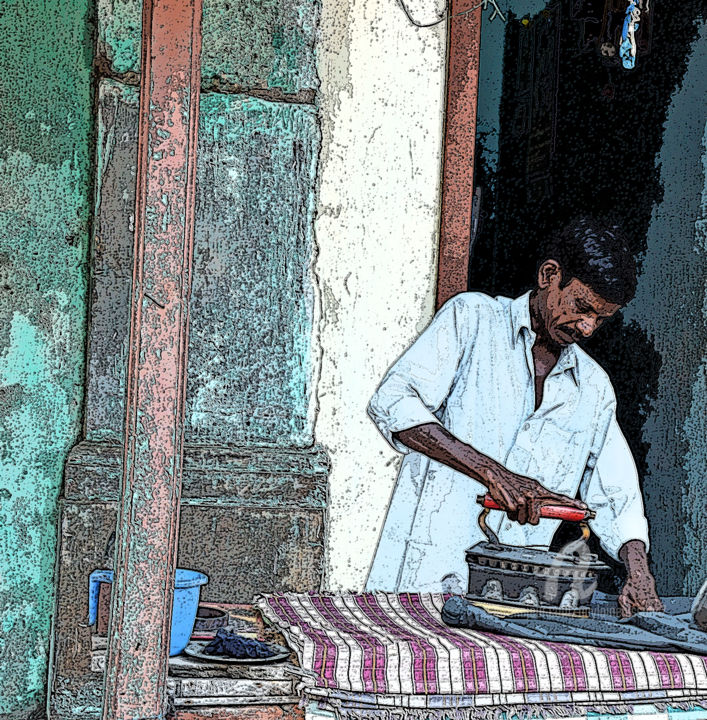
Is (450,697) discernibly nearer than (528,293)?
Yes

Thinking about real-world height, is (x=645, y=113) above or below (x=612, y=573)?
above

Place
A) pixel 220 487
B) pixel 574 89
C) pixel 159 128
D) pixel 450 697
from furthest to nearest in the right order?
pixel 574 89
pixel 220 487
pixel 450 697
pixel 159 128

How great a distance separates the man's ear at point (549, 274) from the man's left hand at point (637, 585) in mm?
943


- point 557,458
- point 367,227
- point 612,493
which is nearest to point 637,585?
point 612,493

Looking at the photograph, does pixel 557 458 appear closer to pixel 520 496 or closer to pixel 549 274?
pixel 520 496

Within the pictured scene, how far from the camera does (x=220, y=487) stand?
3738mm

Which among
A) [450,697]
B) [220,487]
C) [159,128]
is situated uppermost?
[159,128]

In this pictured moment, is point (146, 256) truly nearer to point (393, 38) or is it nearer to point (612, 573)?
point (393, 38)

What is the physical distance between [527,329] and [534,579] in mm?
1035

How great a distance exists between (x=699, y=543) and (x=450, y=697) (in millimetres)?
1829

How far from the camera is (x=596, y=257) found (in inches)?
150

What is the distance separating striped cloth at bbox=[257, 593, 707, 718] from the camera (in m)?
2.65

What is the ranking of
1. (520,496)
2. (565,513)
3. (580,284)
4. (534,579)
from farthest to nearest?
1. (580,284)
2. (520,496)
3. (565,513)
4. (534,579)

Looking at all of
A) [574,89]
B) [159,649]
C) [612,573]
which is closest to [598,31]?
[574,89]
